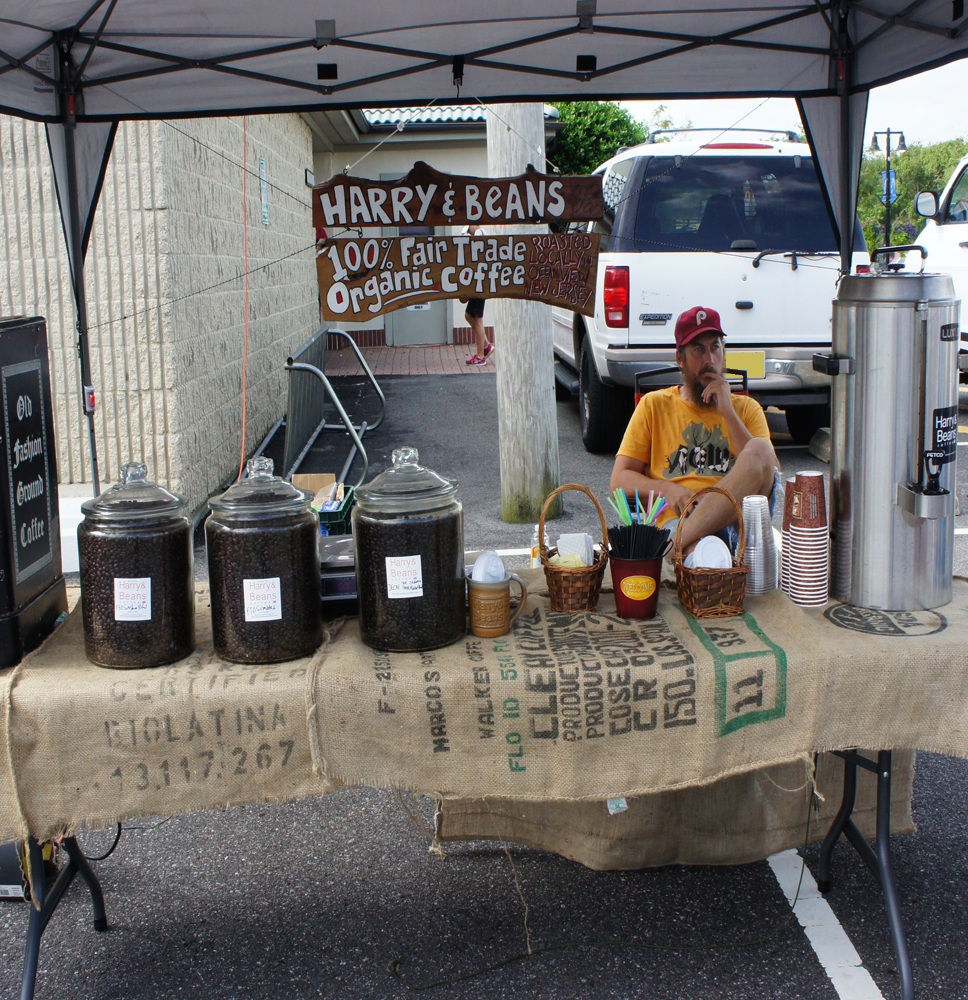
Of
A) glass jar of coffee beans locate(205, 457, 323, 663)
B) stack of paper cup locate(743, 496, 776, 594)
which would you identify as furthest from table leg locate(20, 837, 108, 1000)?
stack of paper cup locate(743, 496, 776, 594)

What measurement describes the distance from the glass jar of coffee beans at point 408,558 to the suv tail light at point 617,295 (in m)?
4.80

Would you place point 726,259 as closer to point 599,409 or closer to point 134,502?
point 599,409

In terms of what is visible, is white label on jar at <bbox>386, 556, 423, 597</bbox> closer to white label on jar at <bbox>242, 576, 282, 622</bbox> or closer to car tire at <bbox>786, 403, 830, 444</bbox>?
white label on jar at <bbox>242, 576, 282, 622</bbox>

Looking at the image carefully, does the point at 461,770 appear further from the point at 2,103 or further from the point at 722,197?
the point at 722,197

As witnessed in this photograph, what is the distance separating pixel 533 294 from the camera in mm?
3178

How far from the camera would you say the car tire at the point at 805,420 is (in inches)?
313

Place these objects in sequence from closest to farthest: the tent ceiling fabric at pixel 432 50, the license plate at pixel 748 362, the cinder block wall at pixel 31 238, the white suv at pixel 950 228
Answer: the tent ceiling fabric at pixel 432 50 < the cinder block wall at pixel 31 238 < the license plate at pixel 748 362 < the white suv at pixel 950 228

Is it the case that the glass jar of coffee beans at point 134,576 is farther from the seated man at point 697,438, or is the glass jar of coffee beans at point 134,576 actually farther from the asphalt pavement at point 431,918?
the seated man at point 697,438

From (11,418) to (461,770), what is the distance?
117 centimetres

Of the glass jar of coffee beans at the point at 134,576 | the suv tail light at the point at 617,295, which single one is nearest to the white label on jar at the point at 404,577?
the glass jar of coffee beans at the point at 134,576

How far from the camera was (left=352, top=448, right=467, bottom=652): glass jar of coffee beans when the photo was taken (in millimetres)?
1958

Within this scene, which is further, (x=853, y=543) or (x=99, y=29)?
(x=99, y=29)

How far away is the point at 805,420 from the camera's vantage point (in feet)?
26.2

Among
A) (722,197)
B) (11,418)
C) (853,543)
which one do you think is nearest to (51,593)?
(11,418)
